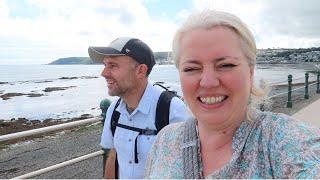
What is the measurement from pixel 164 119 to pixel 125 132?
0.28 meters

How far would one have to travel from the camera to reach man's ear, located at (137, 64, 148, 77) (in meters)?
3.09

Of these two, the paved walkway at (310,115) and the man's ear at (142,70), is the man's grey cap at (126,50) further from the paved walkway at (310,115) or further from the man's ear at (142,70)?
the paved walkway at (310,115)

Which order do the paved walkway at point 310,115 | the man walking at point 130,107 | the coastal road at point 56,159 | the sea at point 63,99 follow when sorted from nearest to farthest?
the man walking at point 130,107, the coastal road at point 56,159, the paved walkway at point 310,115, the sea at point 63,99

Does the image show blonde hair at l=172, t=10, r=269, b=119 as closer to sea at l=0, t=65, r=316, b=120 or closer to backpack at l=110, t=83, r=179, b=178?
sea at l=0, t=65, r=316, b=120

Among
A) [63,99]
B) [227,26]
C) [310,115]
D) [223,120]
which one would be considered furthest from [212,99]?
[63,99]

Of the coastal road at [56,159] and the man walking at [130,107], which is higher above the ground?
the man walking at [130,107]

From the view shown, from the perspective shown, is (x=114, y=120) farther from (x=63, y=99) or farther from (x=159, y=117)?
(x=63, y=99)

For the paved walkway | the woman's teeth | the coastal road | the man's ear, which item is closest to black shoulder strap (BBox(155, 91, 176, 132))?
the man's ear

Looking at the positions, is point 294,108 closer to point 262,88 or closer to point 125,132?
point 125,132

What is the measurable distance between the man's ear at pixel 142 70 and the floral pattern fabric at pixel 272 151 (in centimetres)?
168

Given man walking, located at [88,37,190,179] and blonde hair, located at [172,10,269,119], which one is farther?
man walking, located at [88,37,190,179]

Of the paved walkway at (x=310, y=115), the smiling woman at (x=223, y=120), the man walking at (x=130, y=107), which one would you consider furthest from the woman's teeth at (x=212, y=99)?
the paved walkway at (x=310, y=115)

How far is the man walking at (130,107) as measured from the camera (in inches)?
106

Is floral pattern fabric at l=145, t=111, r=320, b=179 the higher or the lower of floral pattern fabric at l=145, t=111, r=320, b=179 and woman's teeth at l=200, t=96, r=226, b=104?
the lower
